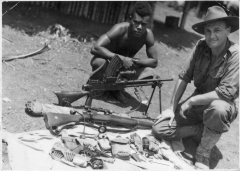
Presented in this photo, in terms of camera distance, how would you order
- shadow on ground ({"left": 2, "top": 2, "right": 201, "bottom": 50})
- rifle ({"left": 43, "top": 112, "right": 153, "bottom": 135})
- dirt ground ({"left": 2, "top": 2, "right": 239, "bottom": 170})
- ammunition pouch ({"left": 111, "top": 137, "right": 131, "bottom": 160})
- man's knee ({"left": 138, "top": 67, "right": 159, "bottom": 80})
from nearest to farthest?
1. ammunition pouch ({"left": 111, "top": 137, "right": 131, "bottom": 160})
2. rifle ({"left": 43, "top": 112, "right": 153, "bottom": 135})
3. dirt ground ({"left": 2, "top": 2, "right": 239, "bottom": 170})
4. man's knee ({"left": 138, "top": 67, "right": 159, "bottom": 80})
5. shadow on ground ({"left": 2, "top": 2, "right": 201, "bottom": 50})

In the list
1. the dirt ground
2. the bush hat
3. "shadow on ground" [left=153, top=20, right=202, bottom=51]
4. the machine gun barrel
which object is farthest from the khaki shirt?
"shadow on ground" [left=153, top=20, right=202, bottom=51]

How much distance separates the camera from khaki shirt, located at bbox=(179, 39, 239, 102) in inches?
161

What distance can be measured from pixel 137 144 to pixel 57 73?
261cm

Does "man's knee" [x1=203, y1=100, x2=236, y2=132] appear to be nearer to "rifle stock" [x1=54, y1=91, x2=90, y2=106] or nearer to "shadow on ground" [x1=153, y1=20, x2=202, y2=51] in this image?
"rifle stock" [x1=54, y1=91, x2=90, y2=106]

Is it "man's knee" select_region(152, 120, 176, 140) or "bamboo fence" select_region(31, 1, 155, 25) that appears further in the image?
"bamboo fence" select_region(31, 1, 155, 25)

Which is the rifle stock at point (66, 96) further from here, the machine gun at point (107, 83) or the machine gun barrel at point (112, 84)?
the machine gun barrel at point (112, 84)

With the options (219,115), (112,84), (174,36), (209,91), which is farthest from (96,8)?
(219,115)

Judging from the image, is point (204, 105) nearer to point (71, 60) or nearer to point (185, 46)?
point (71, 60)

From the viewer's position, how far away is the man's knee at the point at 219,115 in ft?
13.4

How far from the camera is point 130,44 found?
5.66 meters

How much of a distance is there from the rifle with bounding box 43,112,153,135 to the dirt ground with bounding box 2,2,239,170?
0.29m

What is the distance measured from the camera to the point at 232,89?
4066 mm

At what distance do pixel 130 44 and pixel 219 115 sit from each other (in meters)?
2.26

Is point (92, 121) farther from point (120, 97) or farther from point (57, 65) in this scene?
point (57, 65)
